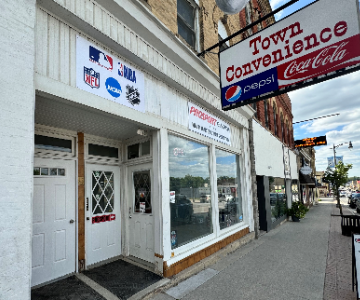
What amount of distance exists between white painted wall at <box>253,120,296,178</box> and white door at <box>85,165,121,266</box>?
18.3 ft

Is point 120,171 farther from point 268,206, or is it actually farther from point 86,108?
point 268,206

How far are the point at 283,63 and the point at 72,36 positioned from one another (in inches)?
134

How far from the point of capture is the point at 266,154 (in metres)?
10.1

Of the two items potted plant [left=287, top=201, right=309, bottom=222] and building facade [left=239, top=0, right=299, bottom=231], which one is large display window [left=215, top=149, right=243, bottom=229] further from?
potted plant [left=287, top=201, right=309, bottom=222]

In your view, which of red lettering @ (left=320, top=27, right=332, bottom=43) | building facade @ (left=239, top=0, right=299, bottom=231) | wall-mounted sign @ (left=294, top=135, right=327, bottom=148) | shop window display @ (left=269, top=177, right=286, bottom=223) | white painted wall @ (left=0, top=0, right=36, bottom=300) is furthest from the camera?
wall-mounted sign @ (left=294, top=135, right=327, bottom=148)

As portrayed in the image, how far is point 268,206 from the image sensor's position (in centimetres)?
914

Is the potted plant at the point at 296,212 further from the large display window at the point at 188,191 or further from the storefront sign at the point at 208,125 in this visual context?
the large display window at the point at 188,191

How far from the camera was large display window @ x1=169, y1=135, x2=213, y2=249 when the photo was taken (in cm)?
491

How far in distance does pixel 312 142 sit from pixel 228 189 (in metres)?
14.3

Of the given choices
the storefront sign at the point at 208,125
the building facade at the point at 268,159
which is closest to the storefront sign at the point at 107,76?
the storefront sign at the point at 208,125

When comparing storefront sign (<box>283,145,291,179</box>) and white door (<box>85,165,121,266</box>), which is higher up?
storefront sign (<box>283,145,291,179</box>)

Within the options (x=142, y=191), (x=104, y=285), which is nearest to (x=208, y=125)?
(x=142, y=191)

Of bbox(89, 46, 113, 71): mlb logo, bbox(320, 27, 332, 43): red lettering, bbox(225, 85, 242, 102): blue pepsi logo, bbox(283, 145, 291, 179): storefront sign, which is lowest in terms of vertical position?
bbox(283, 145, 291, 179): storefront sign

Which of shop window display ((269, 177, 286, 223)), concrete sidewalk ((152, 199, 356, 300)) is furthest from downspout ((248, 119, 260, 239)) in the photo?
shop window display ((269, 177, 286, 223))
